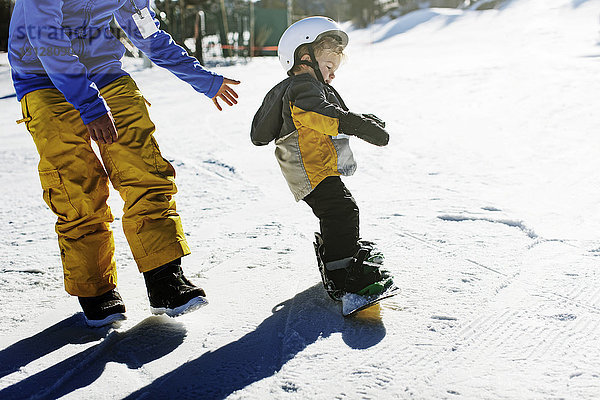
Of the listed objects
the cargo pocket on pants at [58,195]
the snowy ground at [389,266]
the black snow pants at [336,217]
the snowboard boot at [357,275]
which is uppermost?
the cargo pocket on pants at [58,195]

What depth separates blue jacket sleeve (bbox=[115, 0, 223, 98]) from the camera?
248 centimetres

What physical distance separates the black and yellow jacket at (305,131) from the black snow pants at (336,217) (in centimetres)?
5

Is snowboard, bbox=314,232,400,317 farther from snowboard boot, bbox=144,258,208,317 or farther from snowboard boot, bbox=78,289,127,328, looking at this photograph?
snowboard boot, bbox=78,289,127,328

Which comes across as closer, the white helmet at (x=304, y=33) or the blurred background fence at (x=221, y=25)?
the white helmet at (x=304, y=33)

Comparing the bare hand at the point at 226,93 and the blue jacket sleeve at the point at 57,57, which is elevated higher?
the blue jacket sleeve at the point at 57,57

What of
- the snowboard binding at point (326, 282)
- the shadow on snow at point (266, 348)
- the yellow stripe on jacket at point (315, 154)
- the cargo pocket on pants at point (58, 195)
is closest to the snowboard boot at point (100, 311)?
the cargo pocket on pants at point (58, 195)

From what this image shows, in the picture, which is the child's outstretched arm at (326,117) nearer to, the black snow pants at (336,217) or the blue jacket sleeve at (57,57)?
the black snow pants at (336,217)

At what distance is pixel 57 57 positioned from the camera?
80.7 inches

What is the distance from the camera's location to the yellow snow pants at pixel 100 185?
219cm

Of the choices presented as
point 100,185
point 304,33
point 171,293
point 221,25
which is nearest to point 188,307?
point 171,293

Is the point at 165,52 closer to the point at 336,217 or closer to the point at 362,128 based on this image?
the point at 362,128

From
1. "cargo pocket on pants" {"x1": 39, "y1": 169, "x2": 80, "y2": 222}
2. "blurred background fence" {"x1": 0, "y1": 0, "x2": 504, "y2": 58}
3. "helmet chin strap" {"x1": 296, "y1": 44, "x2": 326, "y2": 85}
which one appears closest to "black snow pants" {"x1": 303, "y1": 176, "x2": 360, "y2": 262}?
"helmet chin strap" {"x1": 296, "y1": 44, "x2": 326, "y2": 85}

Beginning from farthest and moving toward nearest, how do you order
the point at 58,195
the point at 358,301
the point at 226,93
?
1. the point at 226,93
2. the point at 358,301
3. the point at 58,195

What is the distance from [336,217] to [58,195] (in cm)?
111
